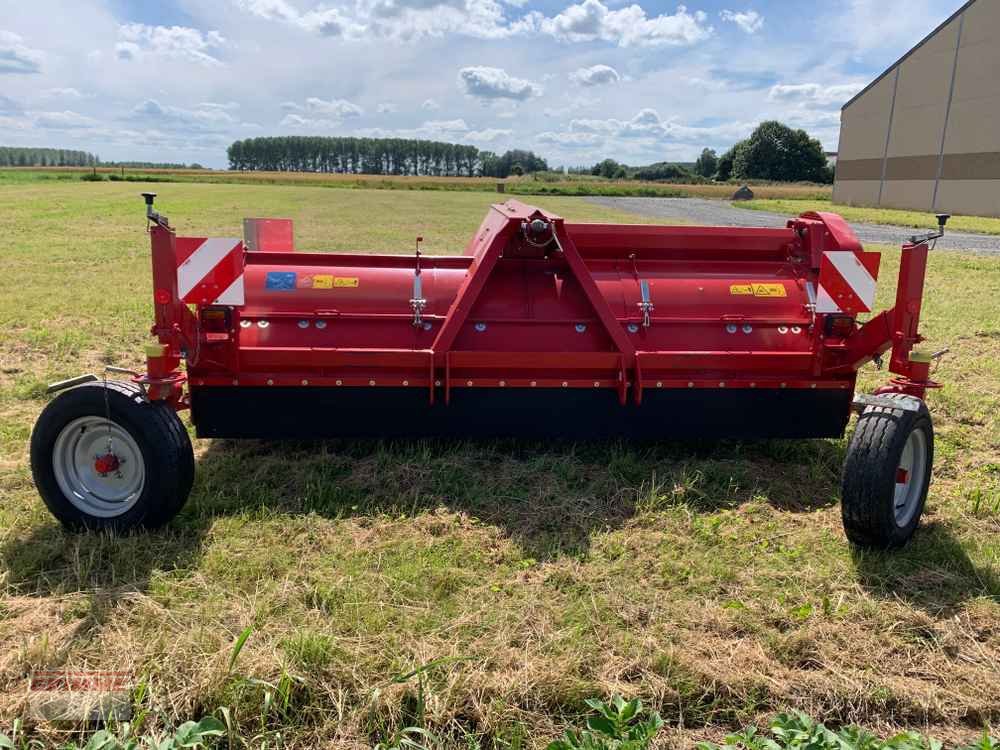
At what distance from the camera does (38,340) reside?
702cm

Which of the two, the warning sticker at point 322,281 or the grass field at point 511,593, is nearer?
the grass field at point 511,593

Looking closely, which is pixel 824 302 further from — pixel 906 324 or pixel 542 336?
pixel 542 336

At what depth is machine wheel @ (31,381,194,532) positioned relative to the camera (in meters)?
3.36

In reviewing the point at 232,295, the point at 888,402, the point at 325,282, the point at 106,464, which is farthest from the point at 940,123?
the point at 106,464

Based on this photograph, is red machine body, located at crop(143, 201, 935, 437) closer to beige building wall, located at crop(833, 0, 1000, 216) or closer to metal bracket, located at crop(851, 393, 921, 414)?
metal bracket, located at crop(851, 393, 921, 414)

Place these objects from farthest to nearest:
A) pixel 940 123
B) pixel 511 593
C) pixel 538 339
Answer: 1. pixel 940 123
2. pixel 538 339
3. pixel 511 593

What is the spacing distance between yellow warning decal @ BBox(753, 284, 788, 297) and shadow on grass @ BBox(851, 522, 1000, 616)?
167 cm

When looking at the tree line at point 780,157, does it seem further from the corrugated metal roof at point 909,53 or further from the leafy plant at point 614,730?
the leafy plant at point 614,730

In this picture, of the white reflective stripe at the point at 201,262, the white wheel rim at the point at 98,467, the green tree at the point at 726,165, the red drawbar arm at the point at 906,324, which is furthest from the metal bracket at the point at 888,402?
the green tree at the point at 726,165

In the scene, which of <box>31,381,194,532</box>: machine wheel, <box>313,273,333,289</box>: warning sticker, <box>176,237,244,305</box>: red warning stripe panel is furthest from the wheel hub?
<box>313,273,333,289</box>: warning sticker

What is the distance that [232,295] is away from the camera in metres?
3.88

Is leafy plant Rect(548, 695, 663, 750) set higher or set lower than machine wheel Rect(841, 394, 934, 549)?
lower

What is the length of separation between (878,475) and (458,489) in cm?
210

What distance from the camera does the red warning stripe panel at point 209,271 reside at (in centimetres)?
380
